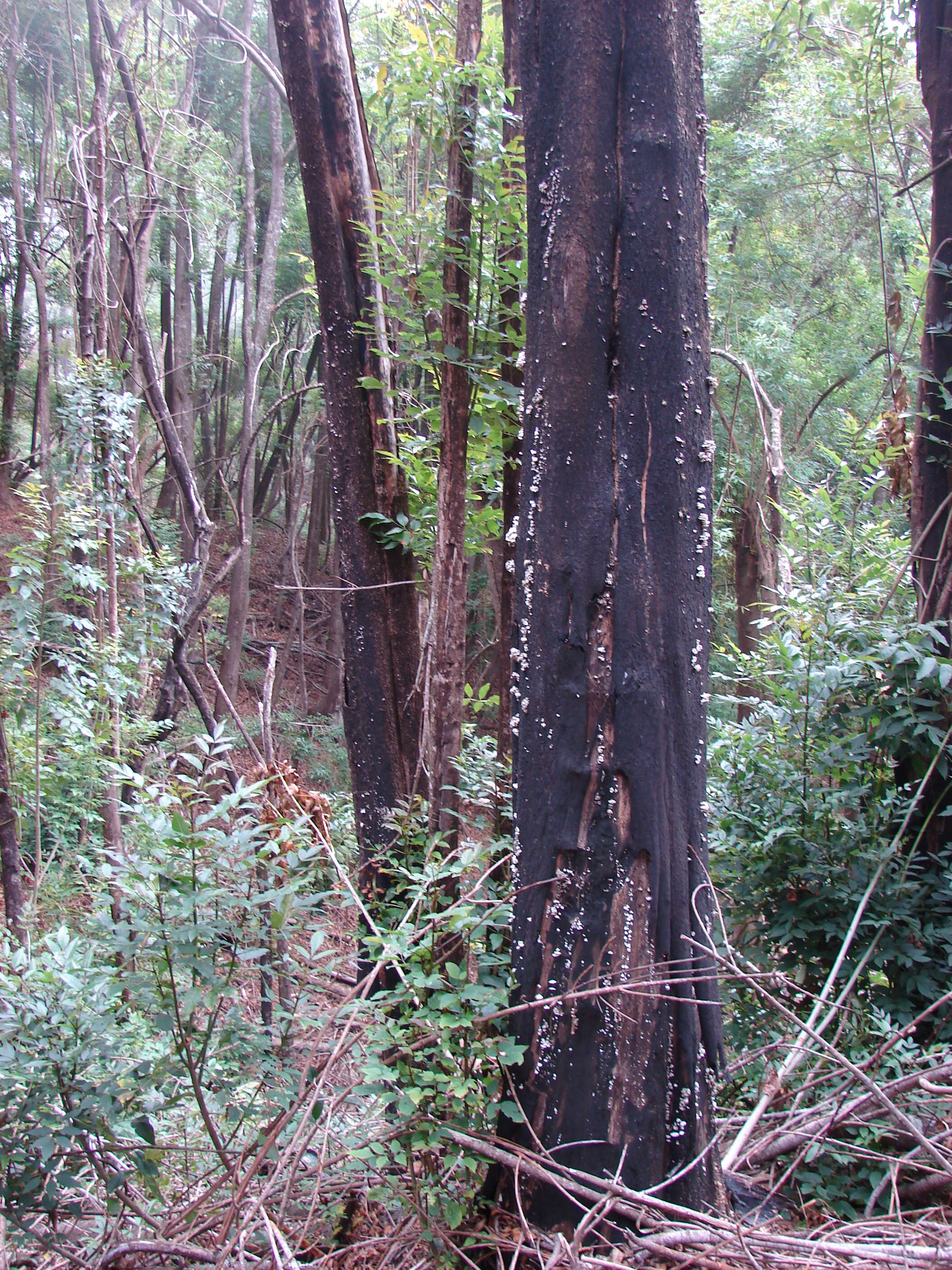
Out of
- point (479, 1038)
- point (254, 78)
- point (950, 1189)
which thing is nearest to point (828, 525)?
point (950, 1189)

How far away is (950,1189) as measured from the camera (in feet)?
7.77

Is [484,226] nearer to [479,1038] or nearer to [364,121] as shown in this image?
[364,121]

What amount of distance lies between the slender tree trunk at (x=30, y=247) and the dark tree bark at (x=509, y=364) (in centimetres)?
961

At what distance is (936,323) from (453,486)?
261 centimetres

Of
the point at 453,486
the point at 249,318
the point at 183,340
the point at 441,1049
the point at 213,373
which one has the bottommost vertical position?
the point at 441,1049

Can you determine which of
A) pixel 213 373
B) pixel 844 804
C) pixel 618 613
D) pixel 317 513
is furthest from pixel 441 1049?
pixel 213 373

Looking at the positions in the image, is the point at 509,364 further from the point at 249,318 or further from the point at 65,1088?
the point at 249,318

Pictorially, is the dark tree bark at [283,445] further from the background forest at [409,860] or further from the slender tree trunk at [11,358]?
the background forest at [409,860]

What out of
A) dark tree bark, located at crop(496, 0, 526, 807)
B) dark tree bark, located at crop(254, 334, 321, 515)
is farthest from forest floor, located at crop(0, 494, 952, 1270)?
dark tree bark, located at crop(254, 334, 321, 515)

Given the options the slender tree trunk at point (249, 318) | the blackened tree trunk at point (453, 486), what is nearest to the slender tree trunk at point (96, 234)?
the slender tree trunk at point (249, 318)

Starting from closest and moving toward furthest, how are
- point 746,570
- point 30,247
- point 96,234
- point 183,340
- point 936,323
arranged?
1. point 936,323
2. point 96,234
3. point 30,247
4. point 746,570
5. point 183,340

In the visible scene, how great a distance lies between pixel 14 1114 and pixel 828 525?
400 cm

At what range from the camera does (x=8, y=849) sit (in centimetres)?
474

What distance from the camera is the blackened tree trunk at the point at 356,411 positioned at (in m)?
3.39
